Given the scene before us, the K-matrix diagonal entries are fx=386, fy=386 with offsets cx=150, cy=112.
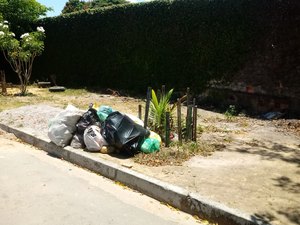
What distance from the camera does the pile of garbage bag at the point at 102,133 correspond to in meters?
6.26

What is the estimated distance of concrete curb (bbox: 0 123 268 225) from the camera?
Answer: 13.8 ft

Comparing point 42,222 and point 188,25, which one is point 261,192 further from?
point 188,25

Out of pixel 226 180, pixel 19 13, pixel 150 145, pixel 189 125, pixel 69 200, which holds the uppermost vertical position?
pixel 19 13

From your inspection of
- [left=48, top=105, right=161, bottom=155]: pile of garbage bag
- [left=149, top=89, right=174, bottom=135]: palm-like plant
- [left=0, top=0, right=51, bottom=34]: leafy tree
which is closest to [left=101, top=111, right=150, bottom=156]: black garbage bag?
[left=48, top=105, right=161, bottom=155]: pile of garbage bag

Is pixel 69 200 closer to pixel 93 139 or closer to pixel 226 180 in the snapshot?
pixel 93 139

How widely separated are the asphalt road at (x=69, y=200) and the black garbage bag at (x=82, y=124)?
22.6 inches

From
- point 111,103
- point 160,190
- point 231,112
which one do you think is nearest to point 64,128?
point 160,190

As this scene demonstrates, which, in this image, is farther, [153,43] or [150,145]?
[153,43]

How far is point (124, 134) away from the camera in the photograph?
20.5ft

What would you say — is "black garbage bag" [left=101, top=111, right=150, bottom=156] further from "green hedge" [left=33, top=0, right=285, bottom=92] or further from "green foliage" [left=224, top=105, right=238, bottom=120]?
"green hedge" [left=33, top=0, right=285, bottom=92]

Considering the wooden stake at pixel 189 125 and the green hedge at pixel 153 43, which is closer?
the wooden stake at pixel 189 125

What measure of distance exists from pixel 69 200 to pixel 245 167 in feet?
8.62

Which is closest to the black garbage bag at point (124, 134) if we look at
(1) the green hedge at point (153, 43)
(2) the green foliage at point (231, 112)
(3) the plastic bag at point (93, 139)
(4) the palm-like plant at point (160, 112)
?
(3) the plastic bag at point (93, 139)

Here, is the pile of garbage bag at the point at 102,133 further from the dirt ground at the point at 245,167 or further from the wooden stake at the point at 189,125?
the wooden stake at the point at 189,125
